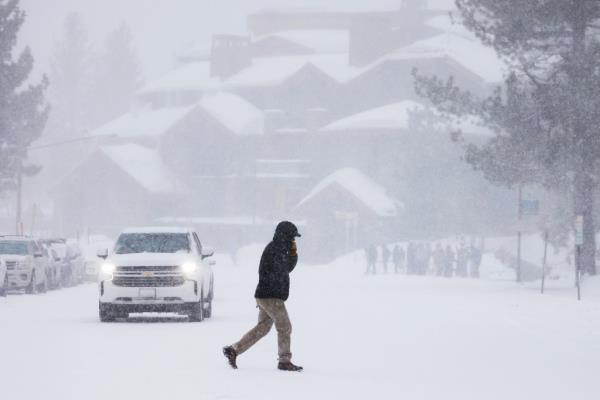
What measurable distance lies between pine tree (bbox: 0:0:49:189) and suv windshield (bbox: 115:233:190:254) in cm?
4487

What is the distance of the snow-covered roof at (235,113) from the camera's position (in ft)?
373

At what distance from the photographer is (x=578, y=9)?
4541 centimetres

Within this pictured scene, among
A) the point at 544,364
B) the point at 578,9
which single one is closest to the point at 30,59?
the point at 578,9

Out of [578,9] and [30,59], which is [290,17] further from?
[578,9]

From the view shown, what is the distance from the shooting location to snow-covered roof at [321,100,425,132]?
100 meters

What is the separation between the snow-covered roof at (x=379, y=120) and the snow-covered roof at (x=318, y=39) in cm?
2292

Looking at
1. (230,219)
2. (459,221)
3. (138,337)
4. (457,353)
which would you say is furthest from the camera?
(230,219)

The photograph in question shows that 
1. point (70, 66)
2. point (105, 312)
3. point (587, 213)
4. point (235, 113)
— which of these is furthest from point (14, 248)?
point (70, 66)

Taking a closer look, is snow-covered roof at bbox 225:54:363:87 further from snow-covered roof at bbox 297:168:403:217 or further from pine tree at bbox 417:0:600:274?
pine tree at bbox 417:0:600:274

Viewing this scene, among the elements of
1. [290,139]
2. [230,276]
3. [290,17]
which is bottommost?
[230,276]

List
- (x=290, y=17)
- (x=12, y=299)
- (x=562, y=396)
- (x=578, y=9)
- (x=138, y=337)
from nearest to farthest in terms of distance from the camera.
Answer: (x=562, y=396) < (x=138, y=337) < (x=12, y=299) < (x=578, y=9) < (x=290, y=17)

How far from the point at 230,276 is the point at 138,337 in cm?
4088

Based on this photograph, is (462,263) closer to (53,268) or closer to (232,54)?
(53,268)

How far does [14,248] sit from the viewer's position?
40.9m
